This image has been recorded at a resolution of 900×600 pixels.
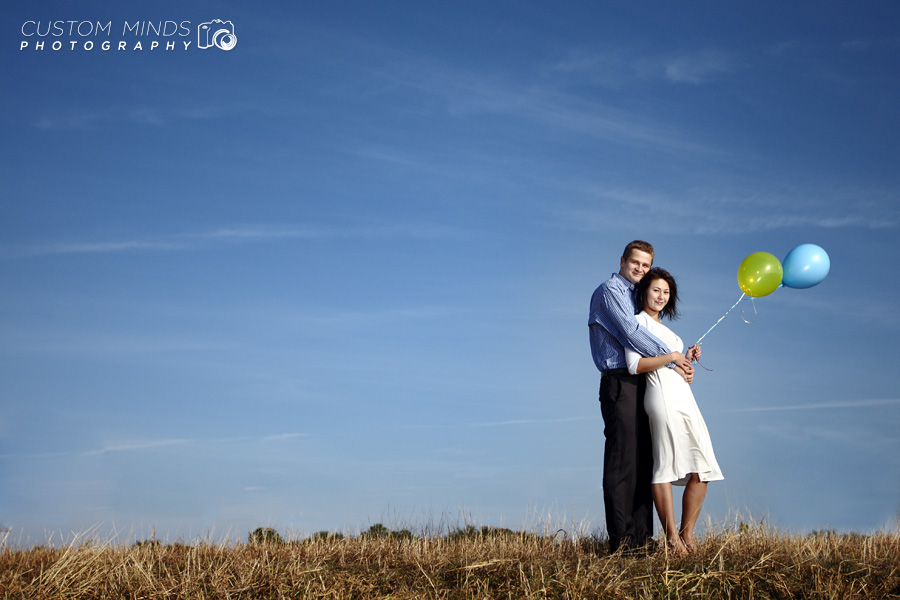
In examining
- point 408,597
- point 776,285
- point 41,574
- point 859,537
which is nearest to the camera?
point 408,597

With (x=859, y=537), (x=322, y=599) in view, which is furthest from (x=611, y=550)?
(x=859, y=537)

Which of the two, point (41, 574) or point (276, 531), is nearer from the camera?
point (41, 574)

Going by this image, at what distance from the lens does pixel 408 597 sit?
17.3 ft

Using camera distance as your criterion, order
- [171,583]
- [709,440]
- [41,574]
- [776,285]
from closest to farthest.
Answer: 1. [171,583]
2. [41,574]
3. [709,440]
4. [776,285]

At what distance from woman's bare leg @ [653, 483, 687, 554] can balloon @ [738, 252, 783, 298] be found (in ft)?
8.45

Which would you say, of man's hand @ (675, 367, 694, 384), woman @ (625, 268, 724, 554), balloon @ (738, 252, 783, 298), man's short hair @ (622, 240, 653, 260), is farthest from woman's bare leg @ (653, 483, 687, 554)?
balloon @ (738, 252, 783, 298)

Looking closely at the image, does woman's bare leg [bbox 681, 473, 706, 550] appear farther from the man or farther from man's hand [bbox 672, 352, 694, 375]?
man's hand [bbox 672, 352, 694, 375]

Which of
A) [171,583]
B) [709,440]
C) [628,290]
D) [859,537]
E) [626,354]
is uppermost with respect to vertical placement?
[628,290]

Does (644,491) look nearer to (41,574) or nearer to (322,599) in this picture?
(322,599)

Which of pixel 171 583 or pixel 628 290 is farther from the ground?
pixel 628 290

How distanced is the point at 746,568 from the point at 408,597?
254 centimetres

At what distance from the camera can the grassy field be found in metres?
5.45

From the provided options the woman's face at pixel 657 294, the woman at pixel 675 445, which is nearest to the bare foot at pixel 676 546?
the woman at pixel 675 445

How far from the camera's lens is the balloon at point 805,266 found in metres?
8.51
